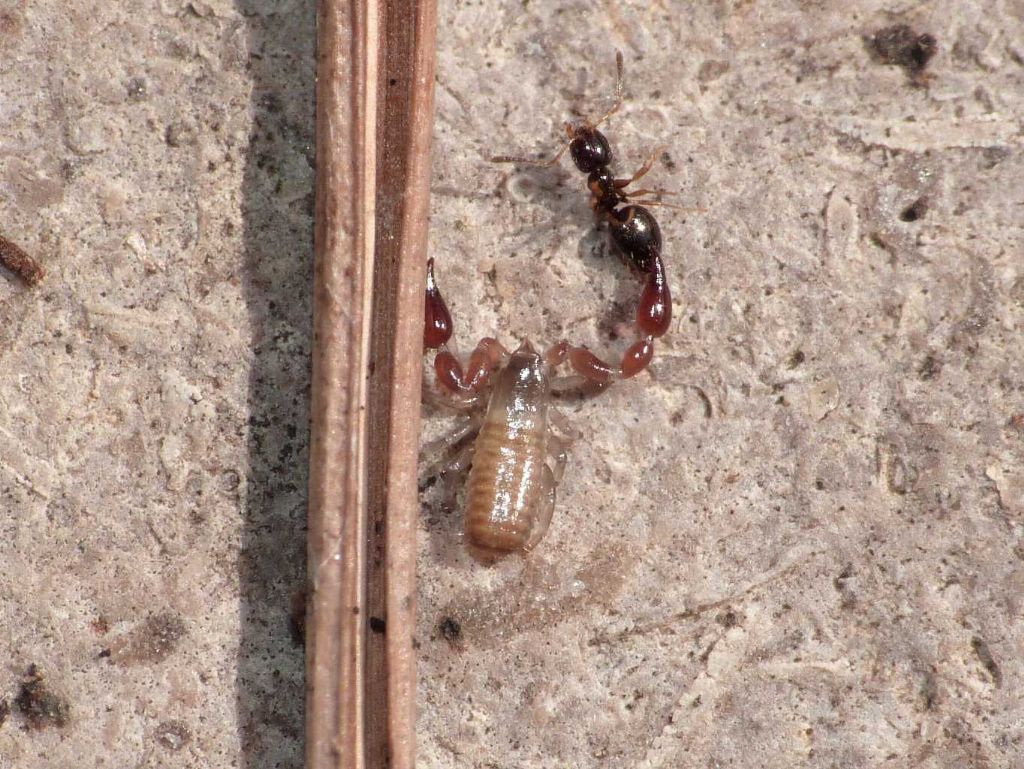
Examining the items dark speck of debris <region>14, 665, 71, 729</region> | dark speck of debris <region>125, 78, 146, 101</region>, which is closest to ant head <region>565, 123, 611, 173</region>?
dark speck of debris <region>125, 78, 146, 101</region>

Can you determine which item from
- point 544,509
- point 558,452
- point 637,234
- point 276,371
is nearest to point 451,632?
point 544,509

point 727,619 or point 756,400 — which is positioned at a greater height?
point 756,400

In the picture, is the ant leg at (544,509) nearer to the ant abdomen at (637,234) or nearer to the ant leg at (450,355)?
the ant leg at (450,355)

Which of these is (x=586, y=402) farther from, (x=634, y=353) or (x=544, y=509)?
(x=544, y=509)

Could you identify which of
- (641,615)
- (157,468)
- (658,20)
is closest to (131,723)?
(157,468)

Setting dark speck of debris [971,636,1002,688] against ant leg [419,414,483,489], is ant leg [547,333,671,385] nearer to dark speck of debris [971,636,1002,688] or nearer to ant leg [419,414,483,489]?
ant leg [419,414,483,489]

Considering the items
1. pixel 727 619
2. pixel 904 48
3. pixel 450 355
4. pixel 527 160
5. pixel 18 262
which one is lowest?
pixel 727 619
